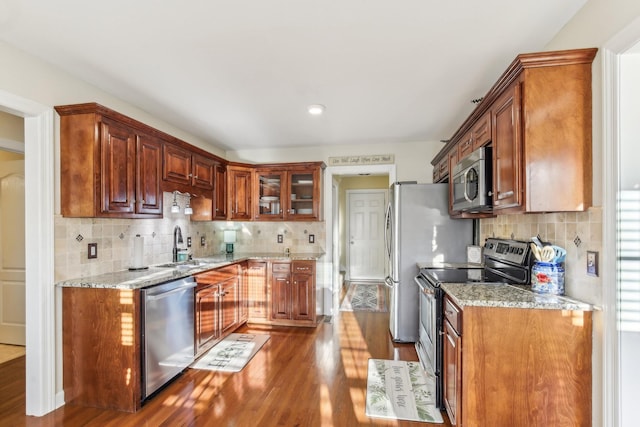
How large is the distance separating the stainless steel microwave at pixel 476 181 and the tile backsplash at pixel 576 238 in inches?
14.2

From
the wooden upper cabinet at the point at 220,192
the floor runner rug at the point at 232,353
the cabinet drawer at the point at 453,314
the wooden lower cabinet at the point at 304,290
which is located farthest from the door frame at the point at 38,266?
the cabinet drawer at the point at 453,314

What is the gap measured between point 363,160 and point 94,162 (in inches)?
125

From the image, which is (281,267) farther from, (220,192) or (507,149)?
(507,149)

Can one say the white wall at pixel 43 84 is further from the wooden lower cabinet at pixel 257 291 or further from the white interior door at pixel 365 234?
the white interior door at pixel 365 234

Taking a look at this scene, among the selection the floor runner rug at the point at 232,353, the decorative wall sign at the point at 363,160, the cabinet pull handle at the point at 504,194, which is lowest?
the floor runner rug at the point at 232,353

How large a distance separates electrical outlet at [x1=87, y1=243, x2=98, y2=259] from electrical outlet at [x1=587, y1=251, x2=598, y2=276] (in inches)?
132

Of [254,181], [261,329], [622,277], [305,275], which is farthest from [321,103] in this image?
[261,329]

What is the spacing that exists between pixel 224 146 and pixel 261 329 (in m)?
2.65

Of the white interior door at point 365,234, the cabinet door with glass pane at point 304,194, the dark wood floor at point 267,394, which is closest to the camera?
the dark wood floor at point 267,394

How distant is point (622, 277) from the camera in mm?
1439

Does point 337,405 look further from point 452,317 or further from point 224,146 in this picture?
point 224,146

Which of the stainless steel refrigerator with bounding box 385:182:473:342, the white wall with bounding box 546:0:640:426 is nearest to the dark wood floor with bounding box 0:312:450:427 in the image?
the stainless steel refrigerator with bounding box 385:182:473:342

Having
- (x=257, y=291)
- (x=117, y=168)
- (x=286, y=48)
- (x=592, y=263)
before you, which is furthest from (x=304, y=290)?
(x=592, y=263)

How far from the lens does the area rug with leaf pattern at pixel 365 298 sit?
194 inches
